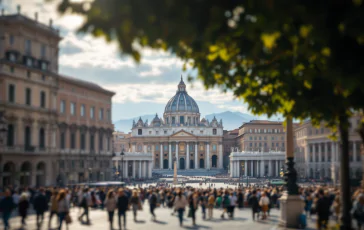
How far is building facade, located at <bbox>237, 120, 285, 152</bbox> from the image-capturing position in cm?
14550

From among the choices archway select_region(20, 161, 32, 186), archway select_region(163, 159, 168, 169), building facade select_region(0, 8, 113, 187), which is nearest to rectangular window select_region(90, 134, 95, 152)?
building facade select_region(0, 8, 113, 187)

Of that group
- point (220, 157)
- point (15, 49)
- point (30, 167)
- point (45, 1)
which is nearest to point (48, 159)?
point (30, 167)

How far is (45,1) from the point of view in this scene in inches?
325

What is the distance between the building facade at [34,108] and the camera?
4366cm

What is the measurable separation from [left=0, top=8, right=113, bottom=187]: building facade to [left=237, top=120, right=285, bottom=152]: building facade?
94886 mm

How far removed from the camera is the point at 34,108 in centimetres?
4722

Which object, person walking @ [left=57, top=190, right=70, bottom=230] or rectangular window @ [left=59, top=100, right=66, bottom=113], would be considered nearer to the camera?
person walking @ [left=57, top=190, right=70, bottom=230]

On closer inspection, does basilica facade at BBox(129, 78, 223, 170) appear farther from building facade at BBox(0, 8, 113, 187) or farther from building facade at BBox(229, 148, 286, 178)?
building facade at BBox(0, 8, 113, 187)

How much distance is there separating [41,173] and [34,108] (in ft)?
20.8

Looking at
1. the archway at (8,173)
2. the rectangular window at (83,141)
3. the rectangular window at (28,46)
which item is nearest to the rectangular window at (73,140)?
the rectangular window at (83,141)

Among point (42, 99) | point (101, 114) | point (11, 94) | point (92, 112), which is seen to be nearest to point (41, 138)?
point (42, 99)

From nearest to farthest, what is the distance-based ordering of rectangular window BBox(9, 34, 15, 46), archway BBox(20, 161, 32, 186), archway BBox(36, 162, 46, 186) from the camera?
1. rectangular window BBox(9, 34, 15, 46)
2. archway BBox(20, 161, 32, 186)
3. archway BBox(36, 162, 46, 186)

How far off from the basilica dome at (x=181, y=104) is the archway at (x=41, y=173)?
130 meters

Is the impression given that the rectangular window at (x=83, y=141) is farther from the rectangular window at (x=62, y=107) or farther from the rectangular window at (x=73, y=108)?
the rectangular window at (x=62, y=107)
